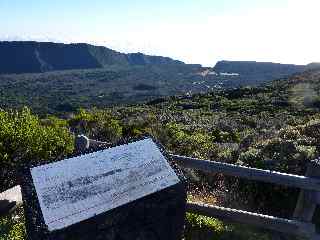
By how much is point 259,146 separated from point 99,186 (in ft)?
18.3

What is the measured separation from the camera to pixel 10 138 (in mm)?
10094

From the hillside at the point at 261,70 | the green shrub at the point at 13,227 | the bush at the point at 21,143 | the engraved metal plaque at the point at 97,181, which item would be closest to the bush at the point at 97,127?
the bush at the point at 21,143

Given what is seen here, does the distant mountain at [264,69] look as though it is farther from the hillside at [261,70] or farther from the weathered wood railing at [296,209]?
the weathered wood railing at [296,209]

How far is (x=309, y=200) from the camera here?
25.3ft

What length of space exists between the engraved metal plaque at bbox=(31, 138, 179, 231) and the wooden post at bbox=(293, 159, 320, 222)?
2010 millimetres

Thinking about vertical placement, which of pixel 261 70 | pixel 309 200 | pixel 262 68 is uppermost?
pixel 309 200

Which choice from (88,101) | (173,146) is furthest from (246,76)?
(173,146)

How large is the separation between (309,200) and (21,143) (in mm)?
5597

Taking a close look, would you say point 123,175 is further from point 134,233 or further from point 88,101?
point 88,101

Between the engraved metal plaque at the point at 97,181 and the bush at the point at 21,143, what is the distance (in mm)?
2968

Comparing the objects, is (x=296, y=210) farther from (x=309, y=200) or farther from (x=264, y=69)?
(x=264, y=69)

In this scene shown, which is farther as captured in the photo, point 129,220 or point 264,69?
point 264,69

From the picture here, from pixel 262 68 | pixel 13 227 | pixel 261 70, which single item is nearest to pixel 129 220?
pixel 13 227

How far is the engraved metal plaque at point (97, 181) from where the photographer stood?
606 cm
